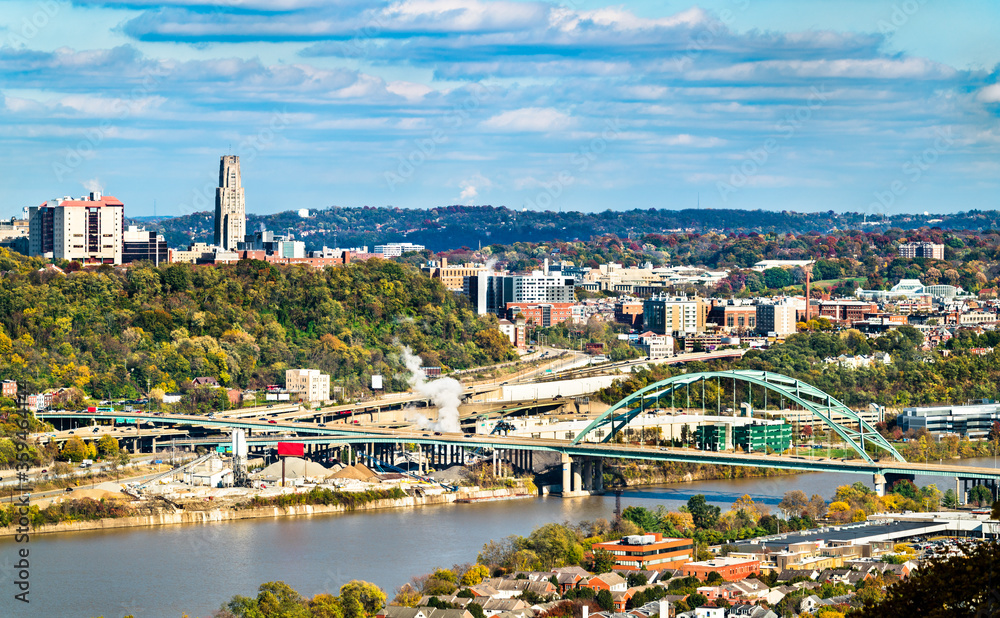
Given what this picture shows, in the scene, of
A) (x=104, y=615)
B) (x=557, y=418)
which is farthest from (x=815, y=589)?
(x=557, y=418)

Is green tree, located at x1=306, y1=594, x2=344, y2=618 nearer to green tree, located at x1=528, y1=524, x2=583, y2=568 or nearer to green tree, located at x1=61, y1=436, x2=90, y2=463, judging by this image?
green tree, located at x1=528, y1=524, x2=583, y2=568

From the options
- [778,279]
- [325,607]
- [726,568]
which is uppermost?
[778,279]

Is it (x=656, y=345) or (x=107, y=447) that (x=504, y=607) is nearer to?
(x=107, y=447)

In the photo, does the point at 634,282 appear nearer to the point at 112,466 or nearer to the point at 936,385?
the point at 936,385

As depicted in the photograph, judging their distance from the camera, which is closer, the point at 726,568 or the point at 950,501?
the point at 726,568

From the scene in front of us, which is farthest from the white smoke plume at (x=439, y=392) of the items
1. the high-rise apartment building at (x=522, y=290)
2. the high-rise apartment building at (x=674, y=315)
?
the high-rise apartment building at (x=522, y=290)

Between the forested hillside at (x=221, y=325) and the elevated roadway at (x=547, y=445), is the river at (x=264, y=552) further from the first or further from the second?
the forested hillside at (x=221, y=325)

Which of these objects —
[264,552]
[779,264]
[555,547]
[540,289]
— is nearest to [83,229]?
[540,289]
